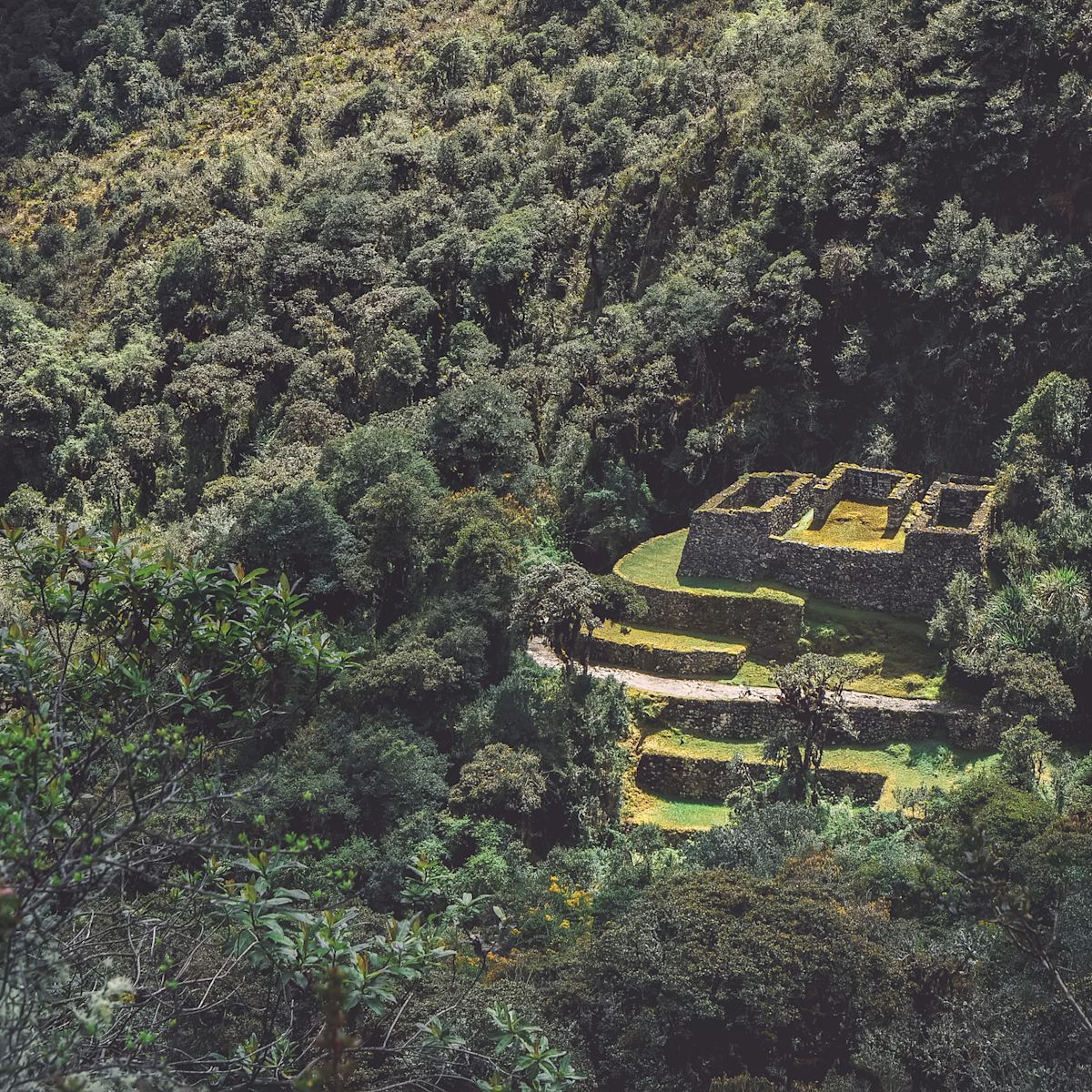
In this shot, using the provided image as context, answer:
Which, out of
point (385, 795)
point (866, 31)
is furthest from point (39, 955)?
point (866, 31)

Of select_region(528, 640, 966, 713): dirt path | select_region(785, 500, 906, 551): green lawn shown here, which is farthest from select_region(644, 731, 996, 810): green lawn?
select_region(785, 500, 906, 551): green lawn

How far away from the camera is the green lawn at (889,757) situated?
74.3 ft

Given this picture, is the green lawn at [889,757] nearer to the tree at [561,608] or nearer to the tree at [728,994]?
the tree at [561,608]

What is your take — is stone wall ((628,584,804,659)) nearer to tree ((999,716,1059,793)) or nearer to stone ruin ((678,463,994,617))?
stone ruin ((678,463,994,617))

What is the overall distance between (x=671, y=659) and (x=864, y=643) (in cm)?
368

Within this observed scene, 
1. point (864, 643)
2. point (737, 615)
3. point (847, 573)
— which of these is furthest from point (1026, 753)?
point (737, 615)

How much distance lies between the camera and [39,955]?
8.04m

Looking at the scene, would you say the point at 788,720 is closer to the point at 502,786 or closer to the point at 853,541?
the point at 853,541

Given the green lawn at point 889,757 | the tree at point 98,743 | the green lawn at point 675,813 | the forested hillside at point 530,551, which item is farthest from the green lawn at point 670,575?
the tree at point 98,743

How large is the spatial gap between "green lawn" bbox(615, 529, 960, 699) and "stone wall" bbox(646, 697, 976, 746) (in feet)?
1.91

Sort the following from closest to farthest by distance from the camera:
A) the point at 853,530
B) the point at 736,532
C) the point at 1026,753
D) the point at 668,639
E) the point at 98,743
→ 1. the point at 98,743
2. the point at 1026,753
3. the point at 668,639
4. the point at 736,532
5. the point at 853,530

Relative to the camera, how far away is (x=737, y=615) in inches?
1015

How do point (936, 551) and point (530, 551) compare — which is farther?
point (530, 551)

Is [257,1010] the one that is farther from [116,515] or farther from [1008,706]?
[116,515]
